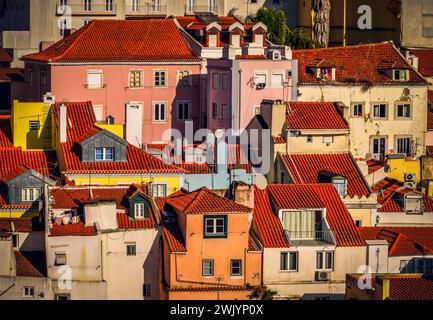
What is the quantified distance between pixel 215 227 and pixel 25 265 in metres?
5.71

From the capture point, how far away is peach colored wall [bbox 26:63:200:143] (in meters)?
78.1

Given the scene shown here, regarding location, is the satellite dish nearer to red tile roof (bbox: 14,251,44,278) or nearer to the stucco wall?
red tile roof (bbox: 14,251,44,278)

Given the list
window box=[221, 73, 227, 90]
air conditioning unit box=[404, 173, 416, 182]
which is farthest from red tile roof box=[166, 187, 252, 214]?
window box=[221, 73, 227, 90]

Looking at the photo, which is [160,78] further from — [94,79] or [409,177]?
[409,177]

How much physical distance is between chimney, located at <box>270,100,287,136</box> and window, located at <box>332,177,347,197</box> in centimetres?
459

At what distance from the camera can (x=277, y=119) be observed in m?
69.9

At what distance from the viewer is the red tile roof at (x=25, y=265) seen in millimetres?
57562

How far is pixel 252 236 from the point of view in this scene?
194 ft

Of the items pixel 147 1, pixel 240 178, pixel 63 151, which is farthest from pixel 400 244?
pixel 147 1

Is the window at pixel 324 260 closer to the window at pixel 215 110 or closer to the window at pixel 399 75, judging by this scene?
the window at pixel 399 75

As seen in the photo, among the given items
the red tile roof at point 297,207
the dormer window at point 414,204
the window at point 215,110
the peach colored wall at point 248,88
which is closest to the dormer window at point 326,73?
the peach colored wall at point 248,88

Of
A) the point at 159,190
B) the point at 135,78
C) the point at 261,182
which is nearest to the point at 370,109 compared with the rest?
the point at 135,78

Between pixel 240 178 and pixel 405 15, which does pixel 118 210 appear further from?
pixel 405 15

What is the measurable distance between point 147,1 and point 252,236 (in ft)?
114
